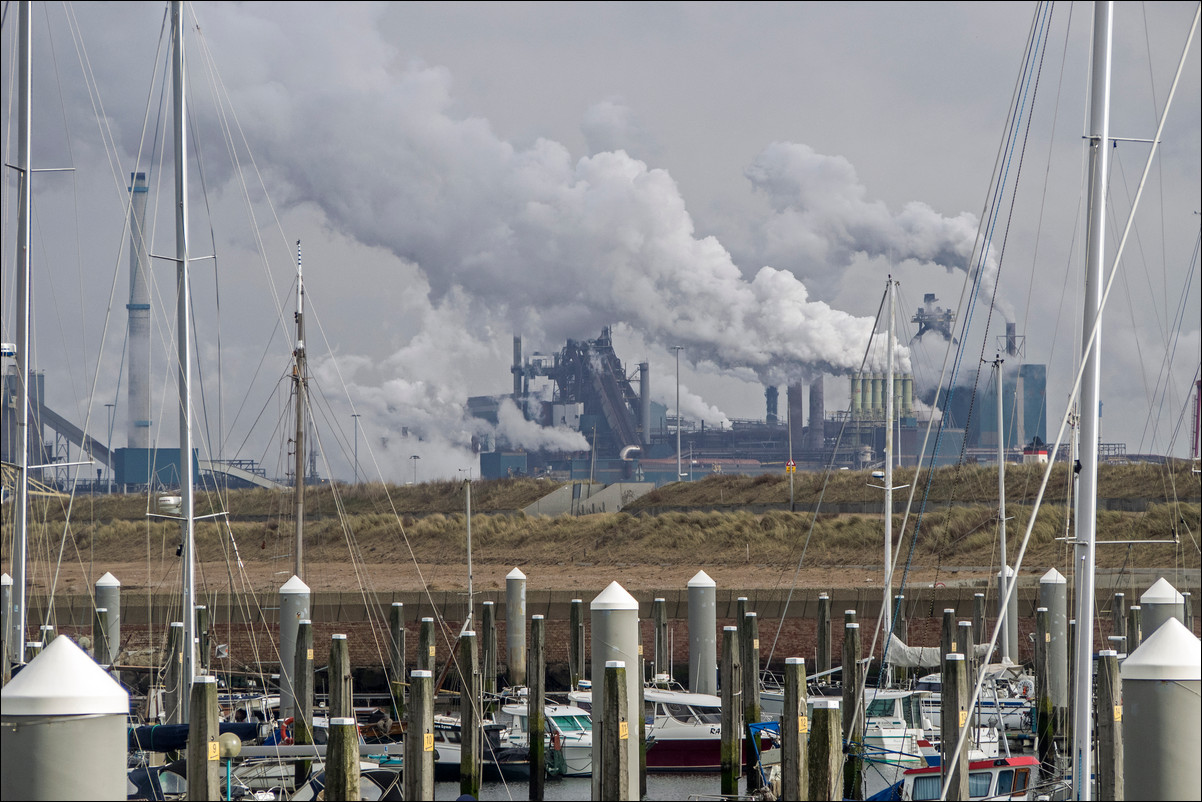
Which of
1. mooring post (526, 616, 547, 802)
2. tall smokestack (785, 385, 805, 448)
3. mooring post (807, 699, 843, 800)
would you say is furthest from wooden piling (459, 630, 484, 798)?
tall smokestack (785, 385, 805, 448)

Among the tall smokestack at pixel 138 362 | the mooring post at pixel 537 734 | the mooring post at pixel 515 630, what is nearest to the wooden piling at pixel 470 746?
the mooring post at pixel 537 734

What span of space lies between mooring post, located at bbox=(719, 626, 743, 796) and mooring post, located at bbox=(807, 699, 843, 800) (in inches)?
207

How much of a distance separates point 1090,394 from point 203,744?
10763 mm

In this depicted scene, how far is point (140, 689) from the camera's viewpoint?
28.8 metres

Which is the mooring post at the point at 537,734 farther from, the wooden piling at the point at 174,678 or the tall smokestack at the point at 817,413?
the tall smokestack at the point at 817,413

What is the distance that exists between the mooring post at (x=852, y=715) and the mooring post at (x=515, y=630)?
880cm

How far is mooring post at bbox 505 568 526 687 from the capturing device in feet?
97.8

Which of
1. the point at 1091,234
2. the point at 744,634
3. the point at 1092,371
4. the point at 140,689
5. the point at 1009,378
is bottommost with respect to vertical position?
the point at 140,689

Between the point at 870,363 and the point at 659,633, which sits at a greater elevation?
the point at 870,363

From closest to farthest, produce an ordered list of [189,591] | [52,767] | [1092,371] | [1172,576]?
[52,767], [1092,371], [189,591], [1172,576]

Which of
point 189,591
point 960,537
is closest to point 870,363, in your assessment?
point 960,537

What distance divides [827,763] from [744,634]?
257 inches

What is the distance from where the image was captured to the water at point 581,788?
21.8 m

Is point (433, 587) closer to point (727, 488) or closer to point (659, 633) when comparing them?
point (659, 633)
